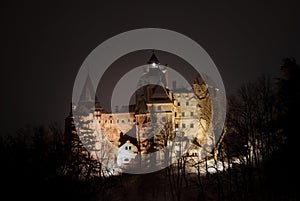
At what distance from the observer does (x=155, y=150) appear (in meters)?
63.5

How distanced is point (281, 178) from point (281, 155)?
5.40 feet

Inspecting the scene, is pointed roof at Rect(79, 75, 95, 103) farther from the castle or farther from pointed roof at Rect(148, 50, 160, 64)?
pointed roof at Rect(148, 50, 160, 64)

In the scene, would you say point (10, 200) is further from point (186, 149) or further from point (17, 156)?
point (186, 149)

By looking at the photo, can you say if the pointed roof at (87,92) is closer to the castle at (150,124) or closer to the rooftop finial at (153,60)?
the castle at (150,124)

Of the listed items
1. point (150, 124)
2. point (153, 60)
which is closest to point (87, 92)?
point (153, 60)

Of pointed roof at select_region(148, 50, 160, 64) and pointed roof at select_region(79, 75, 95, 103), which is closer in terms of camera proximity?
pointed roof at select_region(79, 75, 95, 103)

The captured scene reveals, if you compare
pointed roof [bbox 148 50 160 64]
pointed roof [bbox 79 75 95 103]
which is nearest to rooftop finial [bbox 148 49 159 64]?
pointed roof [bbox 148 50 160 64]

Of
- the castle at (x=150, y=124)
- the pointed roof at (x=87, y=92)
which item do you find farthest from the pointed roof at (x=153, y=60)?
the pointed roof at (x=87, y=92)

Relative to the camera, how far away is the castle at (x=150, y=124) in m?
63.9

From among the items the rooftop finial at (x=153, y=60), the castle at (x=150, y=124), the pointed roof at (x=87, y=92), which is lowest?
the castle at (x=150, y=124)

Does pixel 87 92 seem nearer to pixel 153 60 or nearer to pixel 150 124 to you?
pixel 153 60

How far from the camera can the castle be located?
63894mm

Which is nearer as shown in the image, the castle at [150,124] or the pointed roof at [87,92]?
the castle at [150,124]

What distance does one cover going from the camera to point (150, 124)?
77062 millimetres
